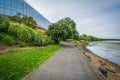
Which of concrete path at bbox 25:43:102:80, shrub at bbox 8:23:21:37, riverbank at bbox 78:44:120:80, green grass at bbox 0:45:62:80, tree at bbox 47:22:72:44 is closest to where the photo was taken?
concrete path at bbox 25:43:102:80

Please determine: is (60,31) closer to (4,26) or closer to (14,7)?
(4,26)

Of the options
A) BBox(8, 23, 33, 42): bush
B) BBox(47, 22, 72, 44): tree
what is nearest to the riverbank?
BBox(8, 23, 33, 42): bush

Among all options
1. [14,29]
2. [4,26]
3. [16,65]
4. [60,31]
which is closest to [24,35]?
[14,29]

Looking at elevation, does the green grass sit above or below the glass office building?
below

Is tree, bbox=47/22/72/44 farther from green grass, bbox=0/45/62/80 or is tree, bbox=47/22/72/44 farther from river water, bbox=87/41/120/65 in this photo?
green grass, bbox=0/45/62/80

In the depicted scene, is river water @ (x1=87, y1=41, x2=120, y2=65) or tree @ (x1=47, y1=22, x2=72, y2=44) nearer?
river water @ (x1=87, y1=41, x2=120, y2=65)

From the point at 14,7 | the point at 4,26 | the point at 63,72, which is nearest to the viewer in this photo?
the point at 63,72

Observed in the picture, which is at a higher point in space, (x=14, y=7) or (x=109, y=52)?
(x=14, y=7)

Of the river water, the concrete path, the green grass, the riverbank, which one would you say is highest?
the green grass

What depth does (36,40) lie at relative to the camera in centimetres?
2167

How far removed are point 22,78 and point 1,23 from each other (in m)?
16.7

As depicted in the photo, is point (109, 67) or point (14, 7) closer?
point (109, 67)

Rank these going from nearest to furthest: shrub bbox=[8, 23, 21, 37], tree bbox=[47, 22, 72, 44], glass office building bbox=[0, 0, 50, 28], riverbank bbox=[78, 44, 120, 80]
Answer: riverbank bbox=[78, 44, 120, 80] < shrub bbox=[8, 23, 21, 37] < glass office building bbox=[0, 0, 50, 28] < tree bbox=[47, 22, 72, 44]

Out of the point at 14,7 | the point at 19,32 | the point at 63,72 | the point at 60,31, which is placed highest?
the point at 14,7
